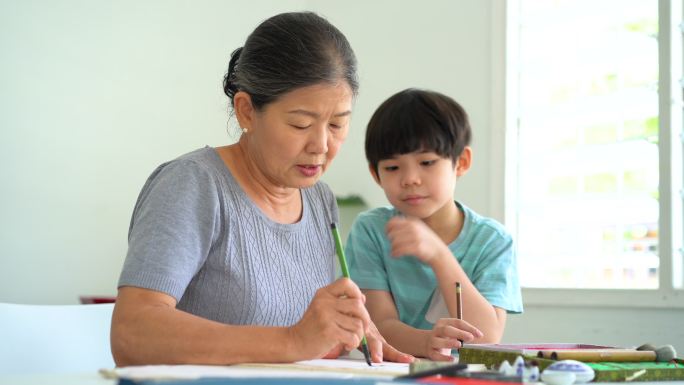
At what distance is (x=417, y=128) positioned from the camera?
1808 mm

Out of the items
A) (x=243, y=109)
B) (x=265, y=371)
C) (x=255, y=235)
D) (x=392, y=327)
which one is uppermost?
(x=243, y=109)

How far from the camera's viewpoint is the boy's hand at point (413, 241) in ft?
5.13

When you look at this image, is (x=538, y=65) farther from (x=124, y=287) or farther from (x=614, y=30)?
(x=124, y=287)

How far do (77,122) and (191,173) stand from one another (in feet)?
6.87

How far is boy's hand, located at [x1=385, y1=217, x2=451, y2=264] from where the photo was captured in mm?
1563

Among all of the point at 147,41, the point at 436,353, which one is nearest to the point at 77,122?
the point at 147,41

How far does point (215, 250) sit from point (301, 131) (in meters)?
0.24

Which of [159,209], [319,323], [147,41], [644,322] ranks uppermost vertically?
[147,41]

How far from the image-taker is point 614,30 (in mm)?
3098

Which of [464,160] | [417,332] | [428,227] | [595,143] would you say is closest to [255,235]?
[417,332]

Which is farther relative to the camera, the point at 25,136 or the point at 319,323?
the point at 25,136

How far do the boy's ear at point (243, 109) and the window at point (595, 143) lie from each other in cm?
187

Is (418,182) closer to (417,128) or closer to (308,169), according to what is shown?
(417,128)

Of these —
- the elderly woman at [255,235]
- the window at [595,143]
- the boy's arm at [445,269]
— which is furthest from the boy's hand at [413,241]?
the window at [595,143]
